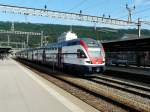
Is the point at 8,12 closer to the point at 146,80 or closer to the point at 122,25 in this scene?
the point at 122,25

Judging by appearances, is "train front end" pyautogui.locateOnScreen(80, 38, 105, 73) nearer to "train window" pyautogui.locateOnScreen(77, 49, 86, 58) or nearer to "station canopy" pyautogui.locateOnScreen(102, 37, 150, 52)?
"train window" pyautogui.locateOnScreen(77, 49, 86, 58)

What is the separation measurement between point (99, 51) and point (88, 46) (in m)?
1.12

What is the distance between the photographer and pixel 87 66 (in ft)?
82.8

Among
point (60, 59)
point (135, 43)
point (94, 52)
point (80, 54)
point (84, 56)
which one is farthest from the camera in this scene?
point (60, 59)

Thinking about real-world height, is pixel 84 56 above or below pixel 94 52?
below

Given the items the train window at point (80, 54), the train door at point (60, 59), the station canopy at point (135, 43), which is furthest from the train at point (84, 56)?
the station canopy at point (135, 43)

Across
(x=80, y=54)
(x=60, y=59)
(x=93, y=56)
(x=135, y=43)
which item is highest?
(x=135, y=43)

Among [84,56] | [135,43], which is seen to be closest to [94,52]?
[84,56]

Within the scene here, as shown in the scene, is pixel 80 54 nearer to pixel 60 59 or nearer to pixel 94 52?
pixel 94 52

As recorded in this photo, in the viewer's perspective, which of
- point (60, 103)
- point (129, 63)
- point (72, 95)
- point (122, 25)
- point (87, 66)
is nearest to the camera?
point (60, 103)

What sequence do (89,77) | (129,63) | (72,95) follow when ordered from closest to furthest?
(72,95) → (89,77) → (129,63)

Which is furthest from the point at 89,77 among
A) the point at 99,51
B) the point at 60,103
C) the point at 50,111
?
the point at 50,111

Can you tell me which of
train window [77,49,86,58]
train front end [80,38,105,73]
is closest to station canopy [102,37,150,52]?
train front end [80,38,105,73]

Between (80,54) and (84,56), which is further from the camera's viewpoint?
(80,54)
